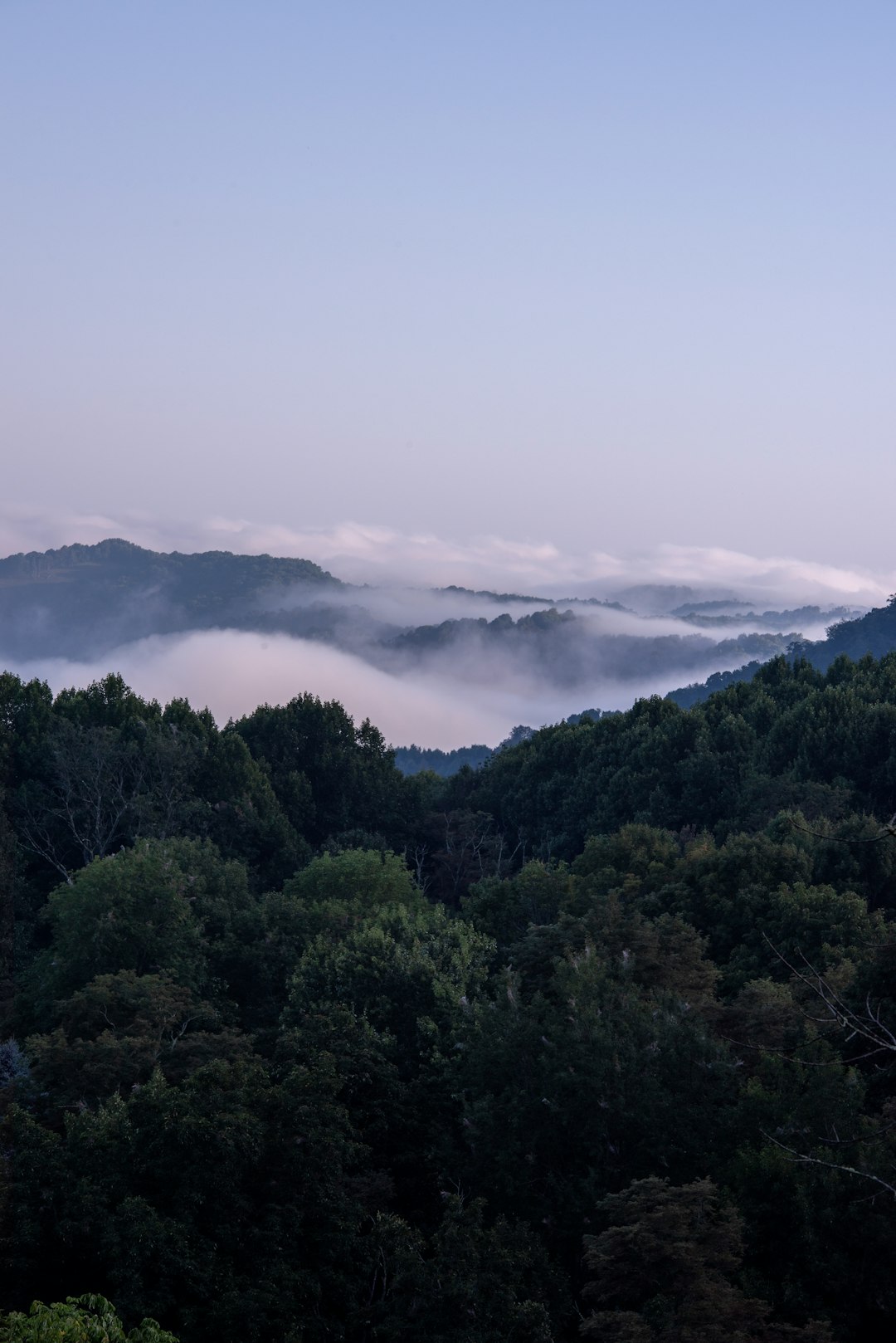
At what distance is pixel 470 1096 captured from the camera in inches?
1121

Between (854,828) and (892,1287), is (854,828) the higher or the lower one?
the higher one

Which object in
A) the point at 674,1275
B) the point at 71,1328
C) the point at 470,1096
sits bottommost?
the point at 470,1096

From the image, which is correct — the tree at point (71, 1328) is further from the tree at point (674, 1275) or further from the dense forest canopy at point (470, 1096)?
the tree at point (674, 1275)

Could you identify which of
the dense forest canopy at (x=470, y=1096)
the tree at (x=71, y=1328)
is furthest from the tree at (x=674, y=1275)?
the tree at (x=71, y=1328)

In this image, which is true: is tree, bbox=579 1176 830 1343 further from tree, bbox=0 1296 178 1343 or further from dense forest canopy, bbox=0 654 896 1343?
tree, bbox=0 1296 178 1343

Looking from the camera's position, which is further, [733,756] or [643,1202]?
[733,756]

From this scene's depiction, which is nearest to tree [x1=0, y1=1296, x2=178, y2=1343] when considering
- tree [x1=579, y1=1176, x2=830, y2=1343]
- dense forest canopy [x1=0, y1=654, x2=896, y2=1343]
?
dense forest canopy [x1=0, y1=654, x2=896, y2=1343]

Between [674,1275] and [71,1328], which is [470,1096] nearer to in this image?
[674,1275]

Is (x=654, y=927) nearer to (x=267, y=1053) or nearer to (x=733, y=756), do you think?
(x=267, y=1053)

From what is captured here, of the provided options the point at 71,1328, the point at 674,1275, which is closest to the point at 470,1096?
the point at 674,1275

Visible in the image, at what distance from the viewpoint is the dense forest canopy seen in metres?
19.2

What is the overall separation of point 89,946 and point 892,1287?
27.2 m

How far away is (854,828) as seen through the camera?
4362 cm

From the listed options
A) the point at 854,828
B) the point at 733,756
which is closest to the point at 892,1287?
the point at 854,828
